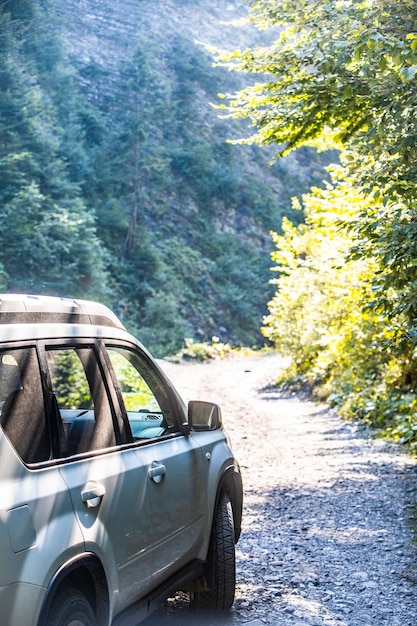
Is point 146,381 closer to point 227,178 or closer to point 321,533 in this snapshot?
point 321,533

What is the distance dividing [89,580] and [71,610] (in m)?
0.25

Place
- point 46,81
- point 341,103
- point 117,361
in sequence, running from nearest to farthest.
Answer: point 341,103 → point 117,361 → point 46,81

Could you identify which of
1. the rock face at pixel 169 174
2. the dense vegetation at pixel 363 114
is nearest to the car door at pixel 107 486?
the dense vegetation at pixel 363 114

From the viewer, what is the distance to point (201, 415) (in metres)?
4.68

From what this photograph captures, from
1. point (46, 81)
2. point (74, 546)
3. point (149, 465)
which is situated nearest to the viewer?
point (74, 546)

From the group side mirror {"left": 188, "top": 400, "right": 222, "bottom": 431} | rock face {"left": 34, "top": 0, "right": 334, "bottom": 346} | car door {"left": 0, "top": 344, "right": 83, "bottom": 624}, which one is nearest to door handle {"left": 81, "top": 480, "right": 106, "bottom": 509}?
car door {"left": 0, "top": 344, "right": 83, "bottom": 624}

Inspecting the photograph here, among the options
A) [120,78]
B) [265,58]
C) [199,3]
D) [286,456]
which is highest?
[199,3]

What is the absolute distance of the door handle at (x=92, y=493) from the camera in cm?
321

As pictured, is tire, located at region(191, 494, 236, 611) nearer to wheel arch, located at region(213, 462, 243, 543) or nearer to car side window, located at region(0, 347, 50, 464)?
wheel arch, located at region(213, 462, 243, 543)

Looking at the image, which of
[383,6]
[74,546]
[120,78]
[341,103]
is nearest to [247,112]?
[341,103]

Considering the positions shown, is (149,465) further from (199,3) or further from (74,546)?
(199,3)

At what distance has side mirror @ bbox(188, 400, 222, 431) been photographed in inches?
→ 182

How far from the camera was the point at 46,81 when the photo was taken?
46.7 metres

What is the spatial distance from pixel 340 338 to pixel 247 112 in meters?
9.10
